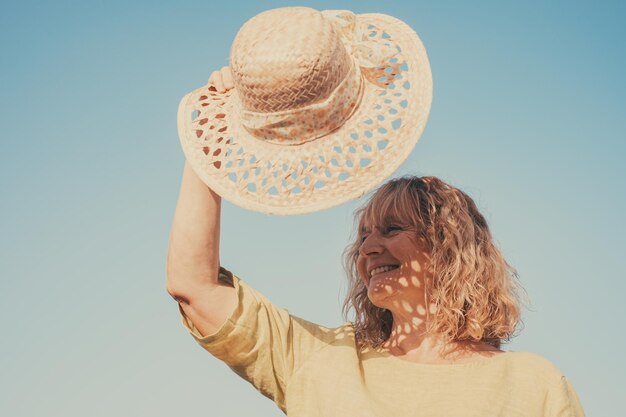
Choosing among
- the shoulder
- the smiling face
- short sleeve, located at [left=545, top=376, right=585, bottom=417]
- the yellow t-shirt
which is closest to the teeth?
the smiling face

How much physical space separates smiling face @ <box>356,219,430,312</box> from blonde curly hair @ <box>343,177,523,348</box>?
0.03 meters

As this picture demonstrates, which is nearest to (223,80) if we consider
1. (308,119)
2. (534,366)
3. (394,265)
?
(308,119)

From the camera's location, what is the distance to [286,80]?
2.19m

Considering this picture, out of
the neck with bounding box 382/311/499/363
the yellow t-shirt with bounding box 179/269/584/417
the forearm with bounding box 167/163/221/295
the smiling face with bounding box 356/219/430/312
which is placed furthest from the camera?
the smiling face with bounding box 356/219/430/312

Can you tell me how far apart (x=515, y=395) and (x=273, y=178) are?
1.03 meters

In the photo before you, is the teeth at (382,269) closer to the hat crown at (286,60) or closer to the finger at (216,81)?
the hat crown at (286,60)

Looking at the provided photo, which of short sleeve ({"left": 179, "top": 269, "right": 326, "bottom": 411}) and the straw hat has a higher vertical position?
the straw hat

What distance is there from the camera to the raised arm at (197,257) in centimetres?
243

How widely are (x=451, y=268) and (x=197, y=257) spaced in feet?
3.17

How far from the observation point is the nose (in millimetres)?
2709

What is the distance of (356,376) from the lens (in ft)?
8.05

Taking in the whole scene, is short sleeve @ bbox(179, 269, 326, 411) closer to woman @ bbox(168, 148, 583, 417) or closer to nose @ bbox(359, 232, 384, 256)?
woman @ bbox(168, 148, 583, 417)

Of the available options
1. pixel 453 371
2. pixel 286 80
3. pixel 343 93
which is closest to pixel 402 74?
pixel 343 93

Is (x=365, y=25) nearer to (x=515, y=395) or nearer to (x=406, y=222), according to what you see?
(x=406, y=222)
